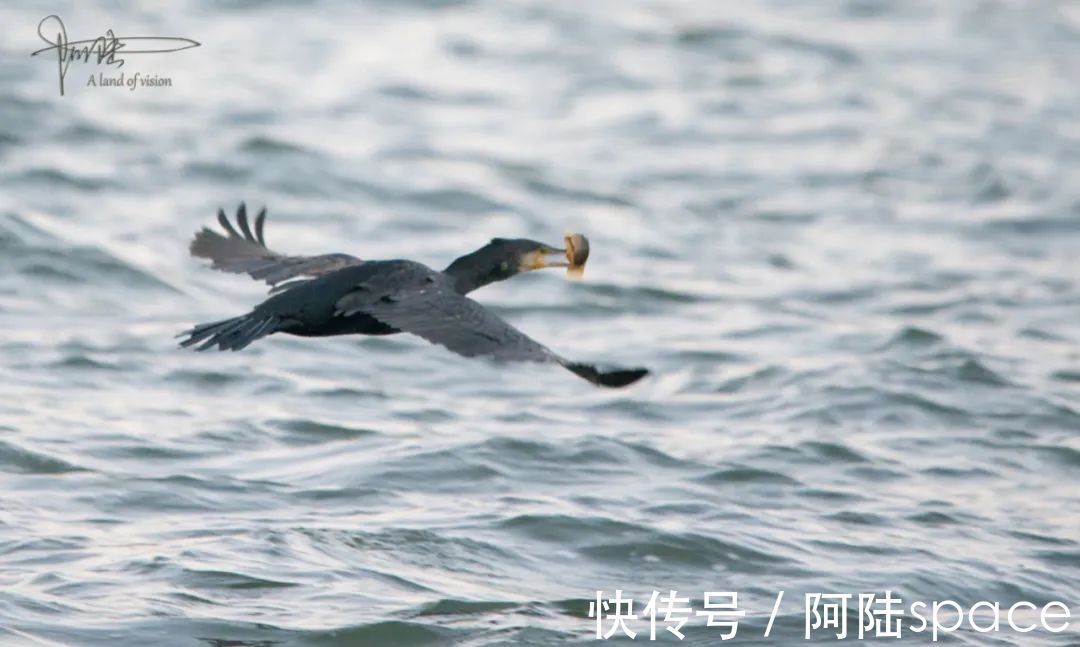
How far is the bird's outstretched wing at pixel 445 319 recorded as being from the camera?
615 cm

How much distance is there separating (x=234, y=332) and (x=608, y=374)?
1.64 m

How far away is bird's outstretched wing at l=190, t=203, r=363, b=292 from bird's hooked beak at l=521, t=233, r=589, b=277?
782 millimetres

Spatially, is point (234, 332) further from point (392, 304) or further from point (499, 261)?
point (499, 261)

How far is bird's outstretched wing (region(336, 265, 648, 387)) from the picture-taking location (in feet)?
20.2

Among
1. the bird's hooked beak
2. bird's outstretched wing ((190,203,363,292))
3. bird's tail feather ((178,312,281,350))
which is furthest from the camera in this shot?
bird's outstretched wing ((190,203,363,292))

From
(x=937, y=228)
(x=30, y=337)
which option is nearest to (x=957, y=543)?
(x=30, y=337)

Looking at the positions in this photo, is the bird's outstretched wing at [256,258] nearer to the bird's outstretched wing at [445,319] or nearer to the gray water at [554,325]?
the bird's outstretched wing at [445,319]

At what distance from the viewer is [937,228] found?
14.0 meters

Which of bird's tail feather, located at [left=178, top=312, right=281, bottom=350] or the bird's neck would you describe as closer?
bird's tail feather, located at [left=178, top=312, right=281, bottom=350]

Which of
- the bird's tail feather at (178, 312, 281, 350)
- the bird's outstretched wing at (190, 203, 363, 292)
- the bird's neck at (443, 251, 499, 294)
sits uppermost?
the bird's outstretched wing at (190, 203, 363, 292)

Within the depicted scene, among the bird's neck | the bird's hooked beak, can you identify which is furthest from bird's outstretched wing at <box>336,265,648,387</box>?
the bird's hooked beak

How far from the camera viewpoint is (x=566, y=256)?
24.3 ft

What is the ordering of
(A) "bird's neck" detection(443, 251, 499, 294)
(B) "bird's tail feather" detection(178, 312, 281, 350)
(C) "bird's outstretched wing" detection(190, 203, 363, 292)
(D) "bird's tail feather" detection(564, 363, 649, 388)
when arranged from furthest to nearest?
(C) "bird's outstretched wing" detection(190, 203, 363, 292) < (A) "bird's neck" detection(443, 251, 499, 294) < (B) "bird's tail feather" detection(178, 312, 281, 350) < (D) "bird's tail feather" detection(564, 363, 649, 388)

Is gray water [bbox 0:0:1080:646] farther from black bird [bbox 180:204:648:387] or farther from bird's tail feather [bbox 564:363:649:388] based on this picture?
bird's tail feather [bbox 564:363:649:388]
